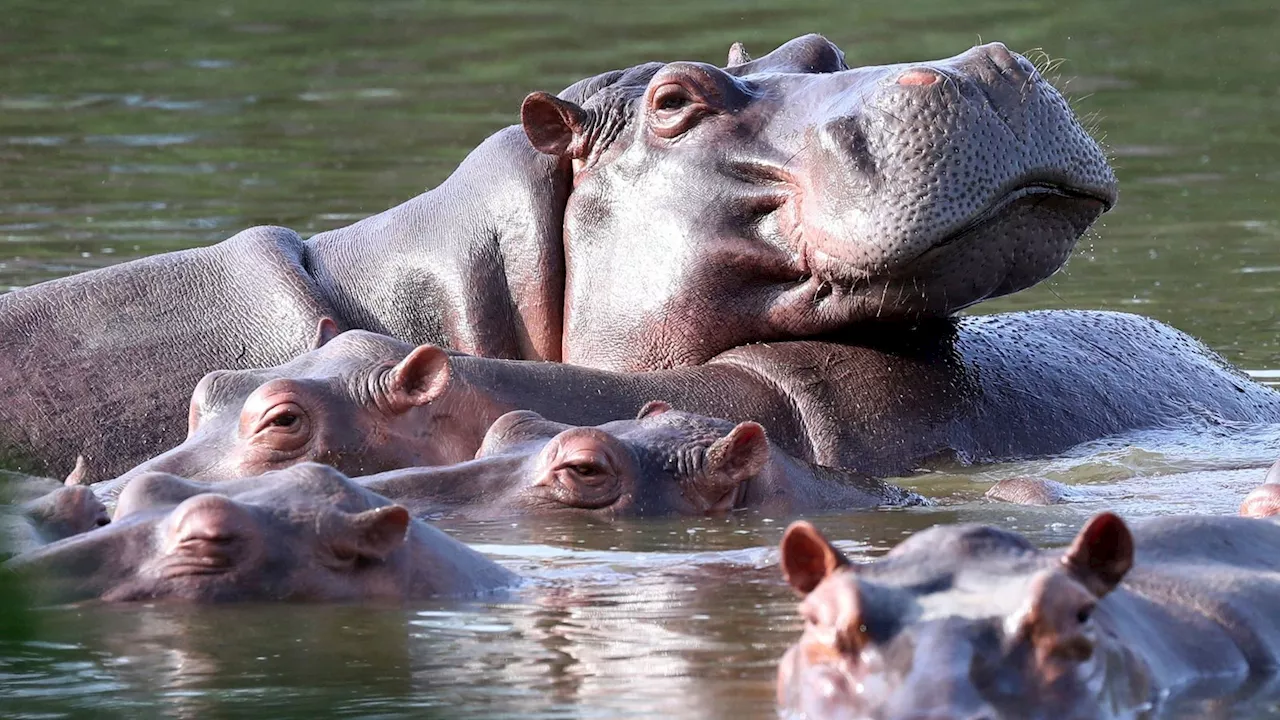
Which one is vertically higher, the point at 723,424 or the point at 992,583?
the point at 992,583

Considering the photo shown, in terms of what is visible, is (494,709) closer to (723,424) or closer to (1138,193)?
(723,424)

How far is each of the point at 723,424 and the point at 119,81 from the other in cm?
1318

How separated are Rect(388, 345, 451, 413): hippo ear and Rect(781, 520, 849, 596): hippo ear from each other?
2.82 meters

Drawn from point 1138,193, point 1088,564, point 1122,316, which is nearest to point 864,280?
point 1122,316

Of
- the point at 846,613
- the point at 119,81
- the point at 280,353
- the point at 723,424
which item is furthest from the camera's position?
the point at 119,81

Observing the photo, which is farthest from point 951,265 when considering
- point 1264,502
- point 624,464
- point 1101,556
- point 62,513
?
point 1101,556

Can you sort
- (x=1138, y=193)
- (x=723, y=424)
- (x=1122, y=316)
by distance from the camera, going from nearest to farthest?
(x=723, y=424) < (x=1122, y=316) < (x=1138, y=193)

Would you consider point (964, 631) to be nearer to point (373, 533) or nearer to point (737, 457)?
point (373, 533)

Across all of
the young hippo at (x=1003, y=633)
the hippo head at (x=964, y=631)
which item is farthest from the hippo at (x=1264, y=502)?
the hippo head at (x=964, y=631)

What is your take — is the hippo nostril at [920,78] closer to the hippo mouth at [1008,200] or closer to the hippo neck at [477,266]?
the hippo mouth at [1008,200]

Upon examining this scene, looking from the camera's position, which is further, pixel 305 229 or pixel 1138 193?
pixel 1138 193

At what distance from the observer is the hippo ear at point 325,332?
22.5ft

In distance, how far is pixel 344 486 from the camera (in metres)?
4.57

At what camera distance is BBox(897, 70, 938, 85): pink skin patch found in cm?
629
